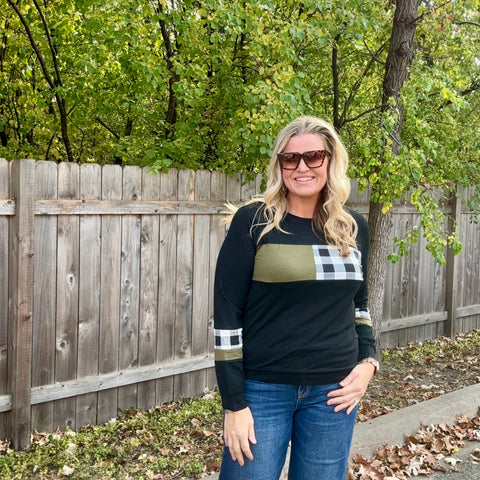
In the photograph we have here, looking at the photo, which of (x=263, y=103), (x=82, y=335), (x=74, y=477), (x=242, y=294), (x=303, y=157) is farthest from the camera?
(x=263, y=103)

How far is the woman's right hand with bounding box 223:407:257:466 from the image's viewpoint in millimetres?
1974

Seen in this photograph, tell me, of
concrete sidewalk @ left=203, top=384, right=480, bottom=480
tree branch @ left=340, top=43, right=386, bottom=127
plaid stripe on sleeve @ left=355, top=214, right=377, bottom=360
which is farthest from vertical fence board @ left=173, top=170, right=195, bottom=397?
plaid stripe on sleeve @ left=355, top=214, right=377, bottom=360

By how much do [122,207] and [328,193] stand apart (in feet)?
9.39

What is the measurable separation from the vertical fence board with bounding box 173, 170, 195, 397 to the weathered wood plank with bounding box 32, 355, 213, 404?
0.33ft

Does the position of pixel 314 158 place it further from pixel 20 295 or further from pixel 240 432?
pixel 20 295

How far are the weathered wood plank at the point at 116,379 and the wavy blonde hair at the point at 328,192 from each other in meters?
3.02

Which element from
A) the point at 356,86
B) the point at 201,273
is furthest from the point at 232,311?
the point at 356,86

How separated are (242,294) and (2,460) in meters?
2.86

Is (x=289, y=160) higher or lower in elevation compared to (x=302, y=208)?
higher

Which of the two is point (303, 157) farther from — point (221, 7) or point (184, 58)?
point (184, 58)

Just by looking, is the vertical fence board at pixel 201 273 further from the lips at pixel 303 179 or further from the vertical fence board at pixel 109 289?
the lips at pixel 303 179

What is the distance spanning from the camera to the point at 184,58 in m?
5.34

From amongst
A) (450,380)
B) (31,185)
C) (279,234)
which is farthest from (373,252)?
(279,234)

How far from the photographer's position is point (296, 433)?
213 centimetres
